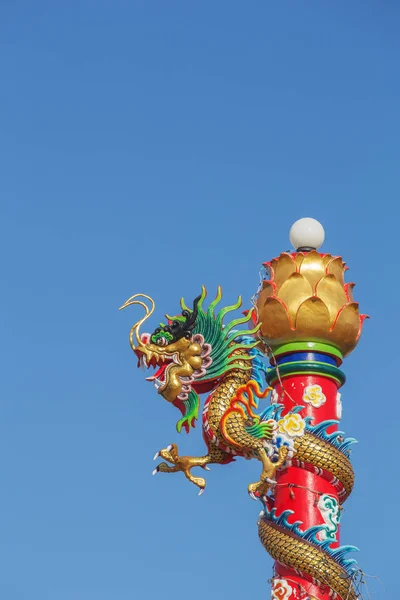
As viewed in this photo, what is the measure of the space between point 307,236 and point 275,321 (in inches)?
51.7

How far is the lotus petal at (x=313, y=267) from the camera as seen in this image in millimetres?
20078

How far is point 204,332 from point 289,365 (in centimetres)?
108

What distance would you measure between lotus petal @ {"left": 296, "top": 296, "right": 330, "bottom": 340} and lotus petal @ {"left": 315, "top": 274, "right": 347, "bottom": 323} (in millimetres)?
83

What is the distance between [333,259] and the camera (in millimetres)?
20297

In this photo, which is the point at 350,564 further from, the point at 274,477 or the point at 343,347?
the point at 343,347

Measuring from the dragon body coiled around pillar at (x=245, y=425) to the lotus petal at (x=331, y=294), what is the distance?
2.86ft

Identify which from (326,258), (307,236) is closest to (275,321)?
(326,258)

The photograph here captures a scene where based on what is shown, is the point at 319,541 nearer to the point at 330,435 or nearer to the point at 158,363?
the point at 330,435

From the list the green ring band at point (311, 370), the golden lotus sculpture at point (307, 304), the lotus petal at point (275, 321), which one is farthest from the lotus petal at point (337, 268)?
the green ring band at point (311, 370)

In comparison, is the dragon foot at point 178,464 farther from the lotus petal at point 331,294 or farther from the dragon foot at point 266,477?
the lotus petal at point 331,294

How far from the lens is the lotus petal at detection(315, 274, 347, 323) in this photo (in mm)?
19938

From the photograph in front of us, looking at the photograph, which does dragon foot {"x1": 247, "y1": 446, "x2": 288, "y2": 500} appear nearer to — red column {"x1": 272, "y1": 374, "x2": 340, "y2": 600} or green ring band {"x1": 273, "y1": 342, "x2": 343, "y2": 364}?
red column {"x1": 272, "y1": 374, "x2": 340, "y2": 600}

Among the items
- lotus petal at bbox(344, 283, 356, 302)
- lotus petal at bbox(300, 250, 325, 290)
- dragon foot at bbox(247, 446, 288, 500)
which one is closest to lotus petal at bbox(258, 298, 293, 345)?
lotus petal at bbox(300, 250, 325, 290)

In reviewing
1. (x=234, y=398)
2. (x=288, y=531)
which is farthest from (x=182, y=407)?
(x=288, y=531)
